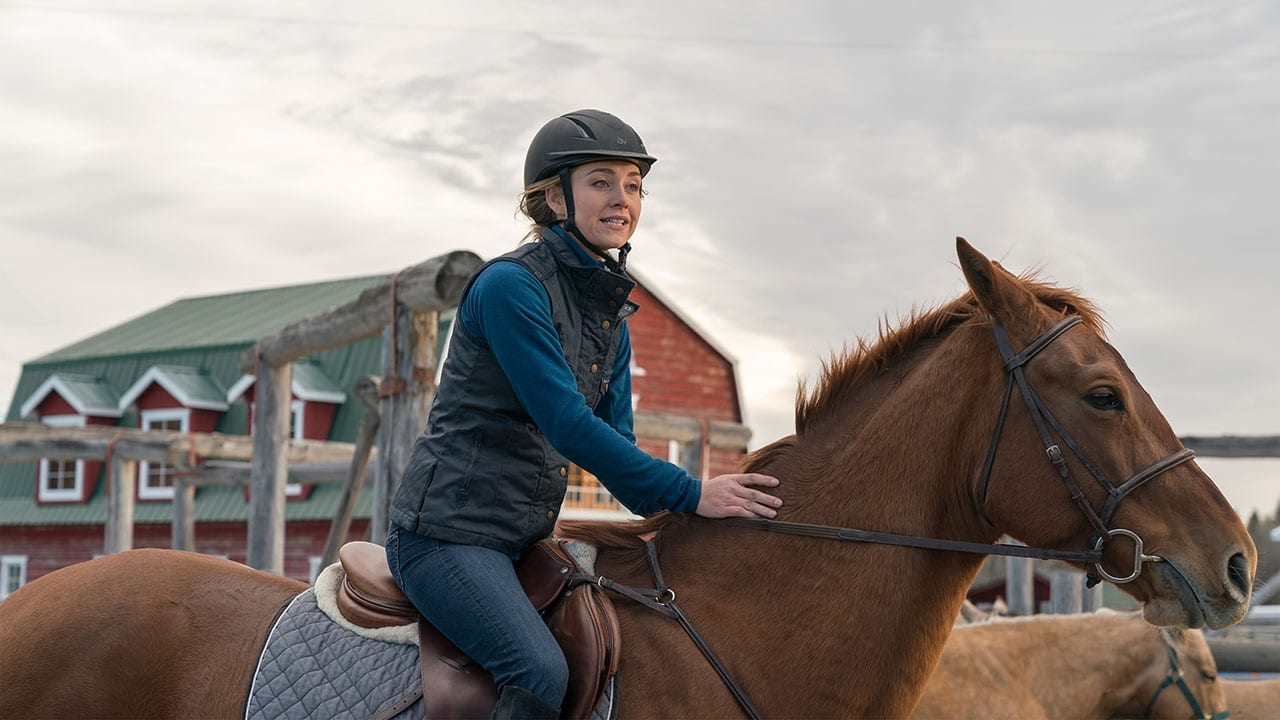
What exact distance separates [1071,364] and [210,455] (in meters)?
11.8

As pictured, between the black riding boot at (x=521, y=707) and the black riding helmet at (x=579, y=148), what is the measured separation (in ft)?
3.85

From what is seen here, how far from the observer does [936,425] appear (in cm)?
323

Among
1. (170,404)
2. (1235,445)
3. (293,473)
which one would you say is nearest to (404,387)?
(1235,445)

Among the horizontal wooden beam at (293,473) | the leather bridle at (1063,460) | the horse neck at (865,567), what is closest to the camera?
the leather bridle at (1063,460)

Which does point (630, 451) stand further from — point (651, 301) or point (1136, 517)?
point (651, 301)

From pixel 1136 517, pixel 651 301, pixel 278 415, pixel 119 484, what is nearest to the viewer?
pixel 1136 517

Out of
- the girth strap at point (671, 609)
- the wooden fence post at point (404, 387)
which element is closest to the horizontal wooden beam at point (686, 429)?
the wooden fence post at point (404, 387)

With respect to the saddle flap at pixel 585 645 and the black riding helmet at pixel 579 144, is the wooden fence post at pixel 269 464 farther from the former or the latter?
the saddle flap at pixel 585 645

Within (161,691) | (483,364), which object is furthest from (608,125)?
(161,691)

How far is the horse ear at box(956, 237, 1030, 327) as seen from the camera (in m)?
3.23

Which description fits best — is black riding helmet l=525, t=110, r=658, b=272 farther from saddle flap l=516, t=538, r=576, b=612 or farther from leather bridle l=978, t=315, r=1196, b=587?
leather bridle l=978, t=315, r=1196, b=587

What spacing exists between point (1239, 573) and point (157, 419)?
2280 centimetres

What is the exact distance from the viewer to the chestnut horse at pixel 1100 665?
643 centimetres

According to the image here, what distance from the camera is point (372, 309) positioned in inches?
270
